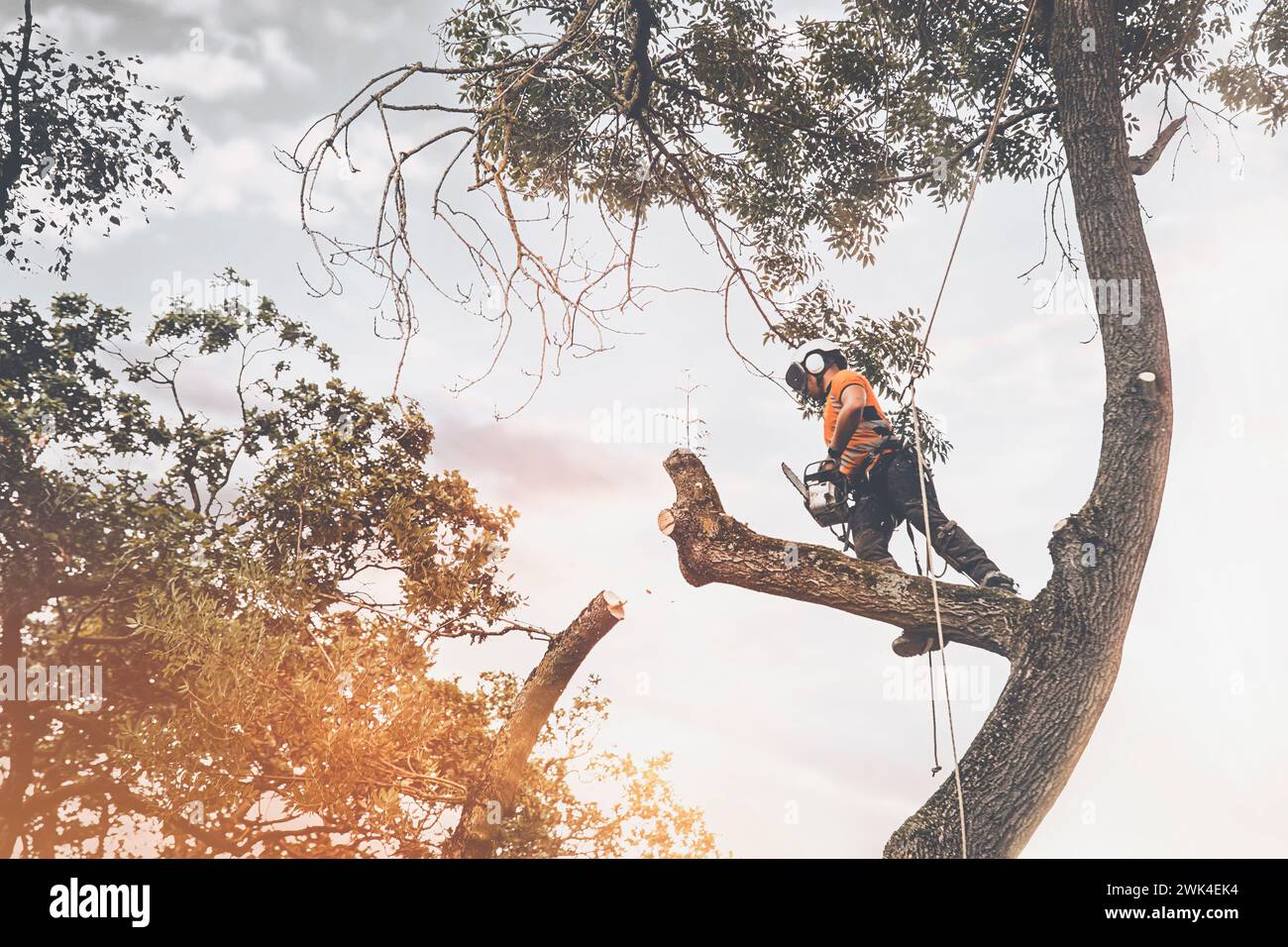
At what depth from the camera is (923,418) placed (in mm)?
5996

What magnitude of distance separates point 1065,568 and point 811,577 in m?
1.09

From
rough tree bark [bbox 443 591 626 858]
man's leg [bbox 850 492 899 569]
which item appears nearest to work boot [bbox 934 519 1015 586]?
man's leg [bbox 850 492 899 569]

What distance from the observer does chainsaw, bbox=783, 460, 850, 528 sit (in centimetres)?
488

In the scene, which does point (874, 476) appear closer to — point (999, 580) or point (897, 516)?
point (897, 516)

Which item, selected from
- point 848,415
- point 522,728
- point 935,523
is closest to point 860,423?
point 848,415

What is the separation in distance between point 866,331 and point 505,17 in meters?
3.28

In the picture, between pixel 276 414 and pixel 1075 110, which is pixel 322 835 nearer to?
pixel 276 414

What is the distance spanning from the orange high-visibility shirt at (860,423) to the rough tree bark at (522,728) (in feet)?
4.97

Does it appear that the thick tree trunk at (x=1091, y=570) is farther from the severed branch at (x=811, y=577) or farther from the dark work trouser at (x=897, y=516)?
the dark work trouser at (x=897, y=516)

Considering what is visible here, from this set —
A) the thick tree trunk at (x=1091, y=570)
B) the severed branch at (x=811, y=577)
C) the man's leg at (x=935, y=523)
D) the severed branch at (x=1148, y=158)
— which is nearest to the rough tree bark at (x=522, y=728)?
the severed branch at (x=811, y=577)

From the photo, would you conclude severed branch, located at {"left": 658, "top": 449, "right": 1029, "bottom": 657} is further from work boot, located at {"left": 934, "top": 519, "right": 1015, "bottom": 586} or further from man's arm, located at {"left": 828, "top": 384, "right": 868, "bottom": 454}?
man's arm, located at {"left": 828, "top": 384, "right": 868, "bottom": 454}

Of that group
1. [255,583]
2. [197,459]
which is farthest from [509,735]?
[197,459]

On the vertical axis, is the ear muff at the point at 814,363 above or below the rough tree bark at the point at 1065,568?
above

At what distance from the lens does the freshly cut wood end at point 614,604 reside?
16.3 feet
